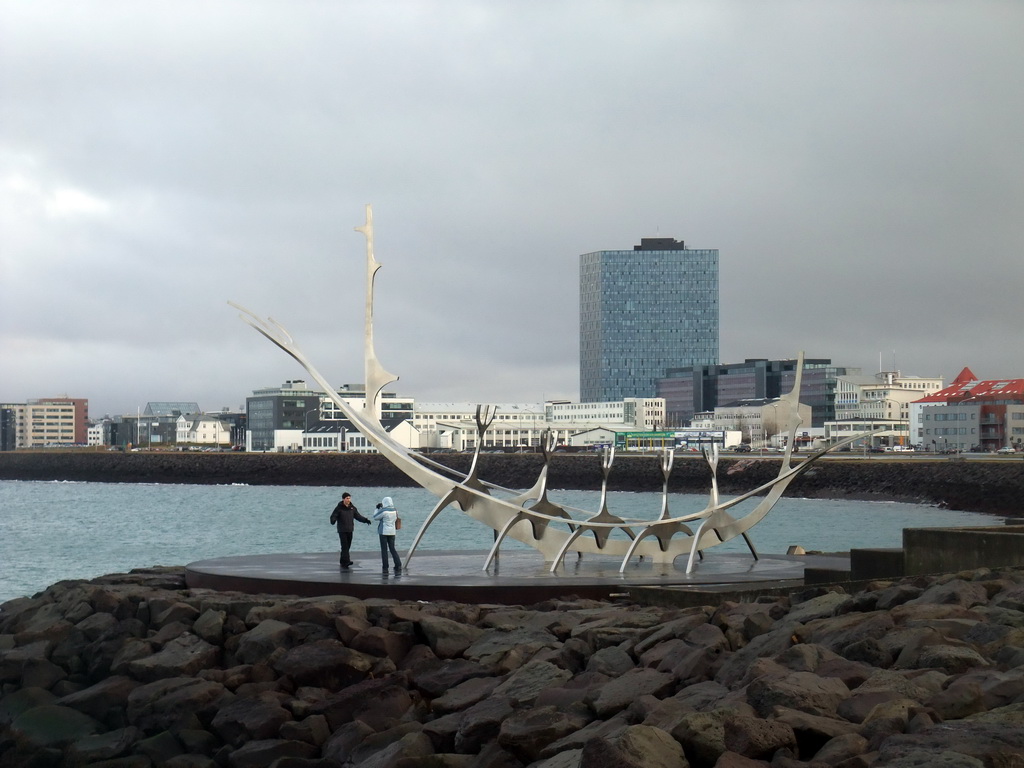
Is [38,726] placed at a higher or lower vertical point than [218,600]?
lower

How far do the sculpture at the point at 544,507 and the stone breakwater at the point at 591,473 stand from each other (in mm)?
48191

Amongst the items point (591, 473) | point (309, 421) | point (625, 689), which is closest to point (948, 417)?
point (591, 473)

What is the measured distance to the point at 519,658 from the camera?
47.1ft

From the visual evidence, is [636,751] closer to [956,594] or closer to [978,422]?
[956,594]

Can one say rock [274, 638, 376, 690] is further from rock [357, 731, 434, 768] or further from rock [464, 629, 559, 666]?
rock [357, 731, 434, 768]

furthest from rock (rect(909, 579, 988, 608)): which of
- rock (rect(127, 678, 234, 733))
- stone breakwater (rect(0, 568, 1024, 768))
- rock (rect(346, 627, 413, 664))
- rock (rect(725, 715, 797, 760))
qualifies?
rock (rect(127, 678, 234, 733))

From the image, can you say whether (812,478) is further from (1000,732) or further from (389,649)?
(1000,732)

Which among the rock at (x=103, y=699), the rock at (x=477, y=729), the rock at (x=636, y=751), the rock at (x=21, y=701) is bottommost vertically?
the rock at (x=21, y=701)

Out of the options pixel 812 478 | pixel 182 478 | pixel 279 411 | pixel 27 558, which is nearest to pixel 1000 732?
pixel 27 558

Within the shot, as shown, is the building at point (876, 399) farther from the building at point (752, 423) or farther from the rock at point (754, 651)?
the rock at point (754, 651)

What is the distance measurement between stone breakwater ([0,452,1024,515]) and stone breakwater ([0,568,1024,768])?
2161 inches

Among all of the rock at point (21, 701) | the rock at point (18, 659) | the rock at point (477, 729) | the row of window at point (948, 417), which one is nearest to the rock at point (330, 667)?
the rock at point (477, 729)

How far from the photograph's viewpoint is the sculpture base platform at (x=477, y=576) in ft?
58.1

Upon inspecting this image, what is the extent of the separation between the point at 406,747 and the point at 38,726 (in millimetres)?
5712
